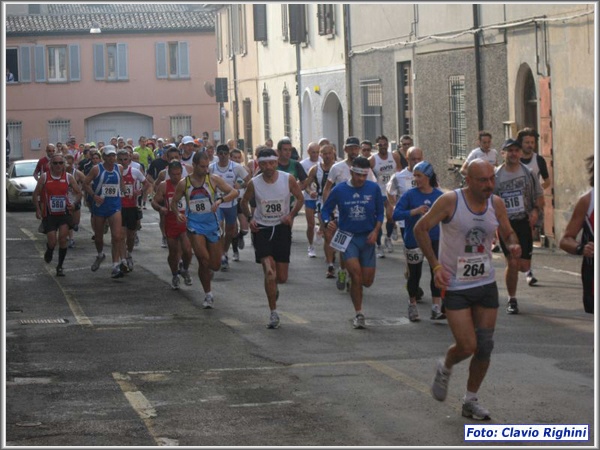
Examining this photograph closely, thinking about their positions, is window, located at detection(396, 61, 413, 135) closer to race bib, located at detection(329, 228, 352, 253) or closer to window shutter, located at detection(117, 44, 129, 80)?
race bib, located at detection(329, 228, 352, 253)

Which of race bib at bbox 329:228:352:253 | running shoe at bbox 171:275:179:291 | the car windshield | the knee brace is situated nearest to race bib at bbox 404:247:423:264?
race bib at bbox 329:228:352:253

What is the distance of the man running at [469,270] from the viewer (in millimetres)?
8789

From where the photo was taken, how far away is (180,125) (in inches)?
2648

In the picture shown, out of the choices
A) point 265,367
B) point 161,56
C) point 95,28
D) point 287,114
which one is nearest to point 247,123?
point 287,114

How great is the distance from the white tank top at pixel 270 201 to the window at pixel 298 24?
2426 centimetres

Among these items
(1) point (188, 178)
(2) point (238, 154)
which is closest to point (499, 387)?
(1) point (188, 178)

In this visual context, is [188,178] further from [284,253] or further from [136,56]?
[136,56]

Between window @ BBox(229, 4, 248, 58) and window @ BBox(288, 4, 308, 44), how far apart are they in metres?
10.0

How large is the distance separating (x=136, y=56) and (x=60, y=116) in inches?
198

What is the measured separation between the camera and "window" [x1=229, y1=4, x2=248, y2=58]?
48.3 m

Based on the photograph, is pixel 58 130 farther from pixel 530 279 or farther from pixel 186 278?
pixel 530 279

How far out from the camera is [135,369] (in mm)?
10953

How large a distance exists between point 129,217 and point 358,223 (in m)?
7.11

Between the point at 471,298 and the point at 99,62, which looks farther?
the point at 99,62
